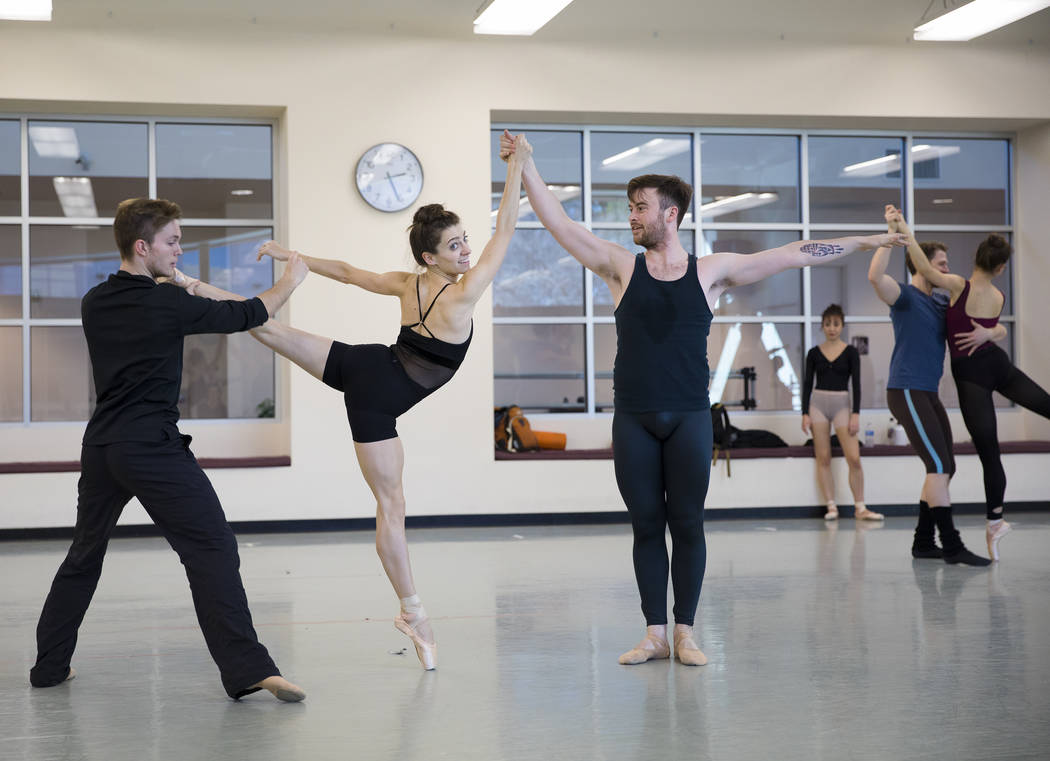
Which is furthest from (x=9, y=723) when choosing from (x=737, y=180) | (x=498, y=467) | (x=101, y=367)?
(x=737, y=180)

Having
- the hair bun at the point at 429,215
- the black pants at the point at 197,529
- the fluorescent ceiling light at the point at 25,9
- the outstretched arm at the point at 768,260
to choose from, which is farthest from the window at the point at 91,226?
the outstretched arm at the point at 768,260

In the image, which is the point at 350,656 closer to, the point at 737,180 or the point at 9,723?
the point at 9,723

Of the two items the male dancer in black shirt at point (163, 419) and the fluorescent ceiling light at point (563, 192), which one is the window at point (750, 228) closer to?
the fluorescent ceiling light at point (563, 192)

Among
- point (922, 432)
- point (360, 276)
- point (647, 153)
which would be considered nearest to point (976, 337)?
point (922, 432)

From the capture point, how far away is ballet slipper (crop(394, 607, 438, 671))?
3.56 m

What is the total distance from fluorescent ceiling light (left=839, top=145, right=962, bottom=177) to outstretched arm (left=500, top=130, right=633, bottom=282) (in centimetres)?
640

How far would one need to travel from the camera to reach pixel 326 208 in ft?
26.2

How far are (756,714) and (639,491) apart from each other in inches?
36.0

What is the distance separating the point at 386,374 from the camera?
11.6ft

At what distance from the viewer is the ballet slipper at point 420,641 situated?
11.7ft

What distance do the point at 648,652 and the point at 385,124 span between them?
5.50 m

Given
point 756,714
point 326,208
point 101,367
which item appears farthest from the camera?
point 326,208

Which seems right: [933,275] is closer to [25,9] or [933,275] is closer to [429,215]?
[429,215]

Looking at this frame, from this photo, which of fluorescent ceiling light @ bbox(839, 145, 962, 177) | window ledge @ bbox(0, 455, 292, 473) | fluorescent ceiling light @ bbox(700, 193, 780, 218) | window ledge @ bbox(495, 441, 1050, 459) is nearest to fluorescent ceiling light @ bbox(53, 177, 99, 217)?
window ledge @ bbox(0, 455, 292, 473)
